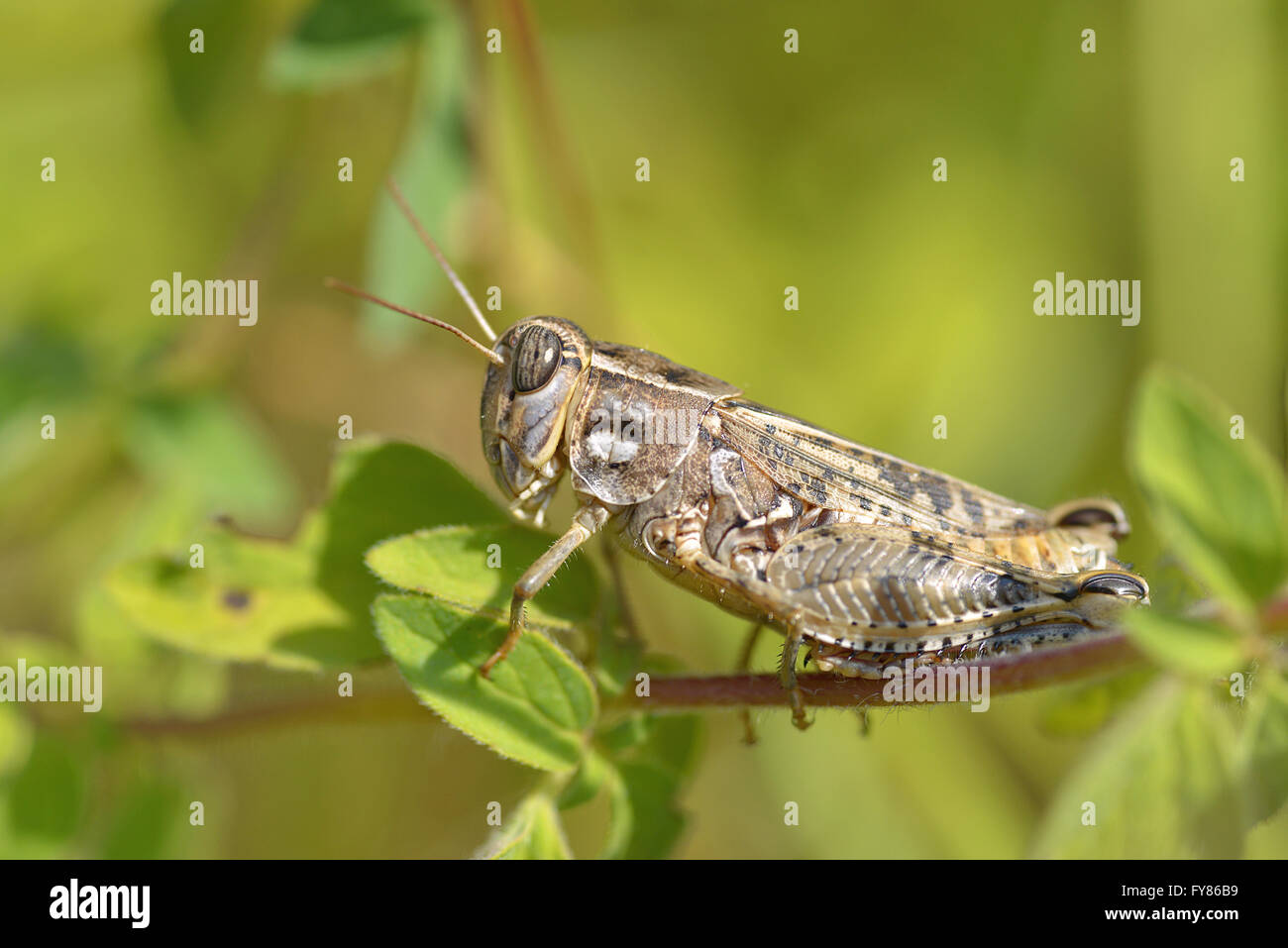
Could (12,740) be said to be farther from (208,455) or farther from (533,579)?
(533,579)

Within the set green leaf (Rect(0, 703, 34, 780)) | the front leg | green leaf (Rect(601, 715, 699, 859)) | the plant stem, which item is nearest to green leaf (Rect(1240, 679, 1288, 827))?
the plant stem

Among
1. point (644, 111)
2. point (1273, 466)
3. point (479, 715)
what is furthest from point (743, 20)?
point (479, 715)

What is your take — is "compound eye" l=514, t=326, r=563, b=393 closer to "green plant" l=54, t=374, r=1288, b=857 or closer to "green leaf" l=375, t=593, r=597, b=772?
"green plant" l=54, t=374, r=1288, b=857

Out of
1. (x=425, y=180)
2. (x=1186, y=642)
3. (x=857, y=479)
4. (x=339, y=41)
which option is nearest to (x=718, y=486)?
(x=857, y=479)

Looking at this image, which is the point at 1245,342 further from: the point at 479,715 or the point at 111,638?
the point at 111,638

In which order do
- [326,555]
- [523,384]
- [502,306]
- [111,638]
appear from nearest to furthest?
A: [326,555] → [523,384] → [111,638] → [502,306]

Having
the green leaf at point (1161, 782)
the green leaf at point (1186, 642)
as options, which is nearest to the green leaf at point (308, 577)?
the green leaf at point (1186, 642)

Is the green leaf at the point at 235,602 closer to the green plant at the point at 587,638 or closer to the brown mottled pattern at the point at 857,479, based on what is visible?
the green plant at the point at 587,638
